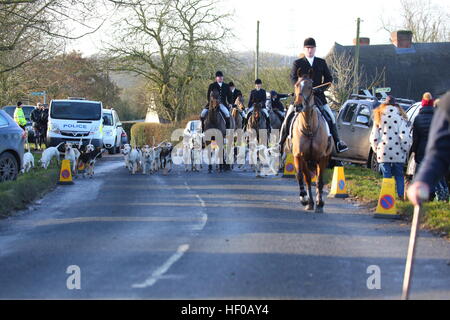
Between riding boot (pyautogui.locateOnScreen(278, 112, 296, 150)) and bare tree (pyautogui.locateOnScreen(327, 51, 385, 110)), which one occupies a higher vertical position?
bare tree (pyautogui.locateOnScreen(327, 51, 385, 110))

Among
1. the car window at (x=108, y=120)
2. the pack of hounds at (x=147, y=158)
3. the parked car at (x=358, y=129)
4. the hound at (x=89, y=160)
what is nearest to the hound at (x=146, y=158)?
the pack of hounds at (x=147, y=158)

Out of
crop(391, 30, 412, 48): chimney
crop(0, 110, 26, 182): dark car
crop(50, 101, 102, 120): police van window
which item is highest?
crop(391, 30, 412, 48): chimney

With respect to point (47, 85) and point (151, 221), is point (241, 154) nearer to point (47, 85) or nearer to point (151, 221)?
point (151, 221)

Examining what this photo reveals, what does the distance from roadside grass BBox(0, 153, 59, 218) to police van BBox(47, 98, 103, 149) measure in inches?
369

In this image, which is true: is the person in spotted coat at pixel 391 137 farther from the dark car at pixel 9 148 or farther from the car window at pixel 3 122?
the car window at pixel 3 122

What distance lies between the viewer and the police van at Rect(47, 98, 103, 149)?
30031 millimetres

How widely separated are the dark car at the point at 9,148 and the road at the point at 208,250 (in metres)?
1.79

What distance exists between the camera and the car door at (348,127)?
74.6 ft

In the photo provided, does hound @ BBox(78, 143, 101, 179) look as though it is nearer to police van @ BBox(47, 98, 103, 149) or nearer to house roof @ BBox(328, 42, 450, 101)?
police van @ BBox(47, 98, 103, 149)

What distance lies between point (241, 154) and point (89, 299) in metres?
18.0

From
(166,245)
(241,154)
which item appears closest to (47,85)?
(241,154)

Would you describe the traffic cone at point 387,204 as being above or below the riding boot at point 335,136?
below

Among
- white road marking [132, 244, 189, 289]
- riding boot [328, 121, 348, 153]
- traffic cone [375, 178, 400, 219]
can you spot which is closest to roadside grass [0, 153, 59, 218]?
white road marking [132, 244, 189, 289]
